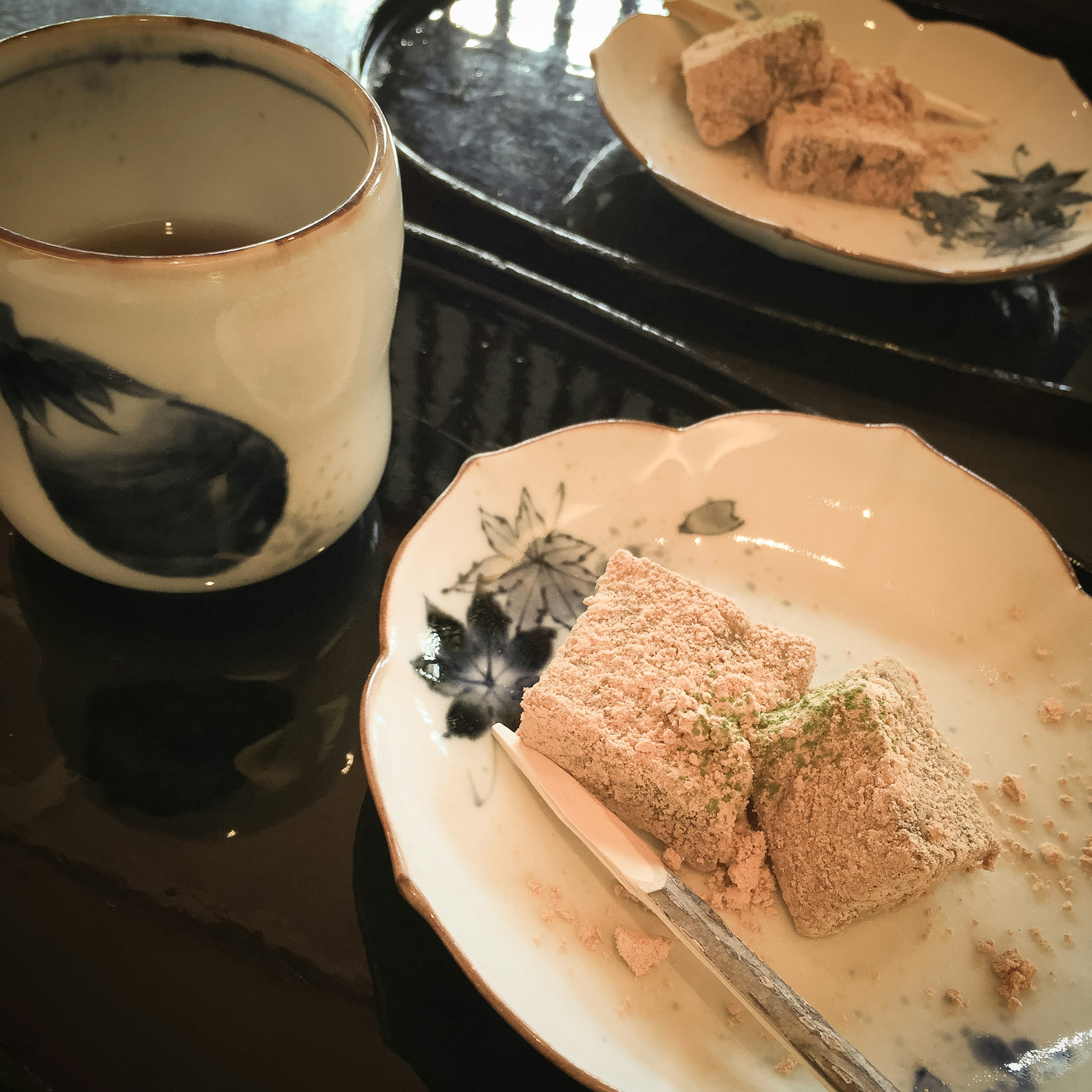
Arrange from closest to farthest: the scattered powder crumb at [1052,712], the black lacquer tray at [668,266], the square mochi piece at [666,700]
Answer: the square mochi piece at [666,700] → the scattered powder crumb at [1052,712] → the black lacquer tray at [668,266]

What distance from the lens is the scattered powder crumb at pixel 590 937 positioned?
0.49m

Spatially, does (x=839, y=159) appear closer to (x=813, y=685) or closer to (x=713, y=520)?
(x=713, y=520)

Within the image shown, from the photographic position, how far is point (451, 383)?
31.1 inches

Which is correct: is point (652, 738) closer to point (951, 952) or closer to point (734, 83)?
point (951, 952)

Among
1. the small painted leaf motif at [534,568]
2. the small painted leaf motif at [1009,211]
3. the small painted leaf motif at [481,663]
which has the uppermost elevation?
the small painted leaf motif at [1009,211]

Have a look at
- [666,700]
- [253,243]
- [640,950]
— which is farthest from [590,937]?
[253,243]

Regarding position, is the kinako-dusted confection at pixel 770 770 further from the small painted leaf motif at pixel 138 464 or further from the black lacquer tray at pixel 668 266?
the black lacquer tray at pixel 668 266

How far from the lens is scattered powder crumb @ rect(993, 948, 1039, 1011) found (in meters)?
0.50

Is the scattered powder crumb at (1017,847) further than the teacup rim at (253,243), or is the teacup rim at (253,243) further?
the scattered powder crumb at (1017,847)

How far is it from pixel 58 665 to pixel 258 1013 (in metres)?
0.26

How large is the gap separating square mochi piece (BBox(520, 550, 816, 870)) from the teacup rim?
29cm

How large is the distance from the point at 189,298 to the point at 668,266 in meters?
0.66

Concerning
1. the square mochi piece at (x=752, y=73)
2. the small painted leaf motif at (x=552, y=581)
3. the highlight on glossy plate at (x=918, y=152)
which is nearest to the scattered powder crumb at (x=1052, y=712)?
the small painted leaf motif at (x=552, y=581)

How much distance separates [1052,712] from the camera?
24.1 inches
